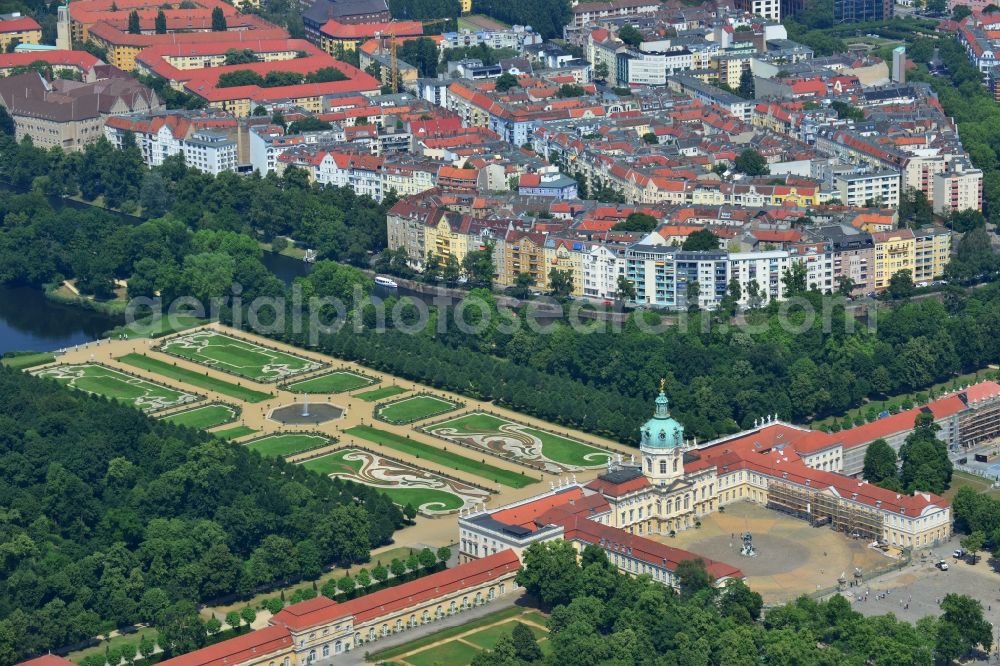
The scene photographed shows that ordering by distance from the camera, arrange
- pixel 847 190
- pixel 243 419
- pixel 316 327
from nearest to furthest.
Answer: pixel 243 419
pixel 316 327
pixel 847 190

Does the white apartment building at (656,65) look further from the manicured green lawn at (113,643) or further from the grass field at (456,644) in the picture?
the manicured green lawn at (113,643)

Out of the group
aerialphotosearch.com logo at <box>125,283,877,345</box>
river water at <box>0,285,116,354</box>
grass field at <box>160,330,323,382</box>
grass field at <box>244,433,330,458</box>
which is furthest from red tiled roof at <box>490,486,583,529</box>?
river water at <box>0,285,116,354</box>

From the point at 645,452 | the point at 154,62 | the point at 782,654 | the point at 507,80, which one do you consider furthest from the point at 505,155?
the point at 782,654

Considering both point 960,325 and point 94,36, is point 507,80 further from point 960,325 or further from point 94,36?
point 960,325

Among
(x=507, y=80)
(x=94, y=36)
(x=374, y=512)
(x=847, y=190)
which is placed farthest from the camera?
(x=94, y=36)

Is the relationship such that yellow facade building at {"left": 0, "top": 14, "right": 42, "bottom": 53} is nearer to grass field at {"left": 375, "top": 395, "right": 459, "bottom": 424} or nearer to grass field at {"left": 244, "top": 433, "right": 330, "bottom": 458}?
grass field at {"left": 375, "top": 395, "right": 459, "bottom": 424}

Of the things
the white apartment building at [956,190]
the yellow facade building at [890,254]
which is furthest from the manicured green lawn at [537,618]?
the white apartment building at [956,190]
